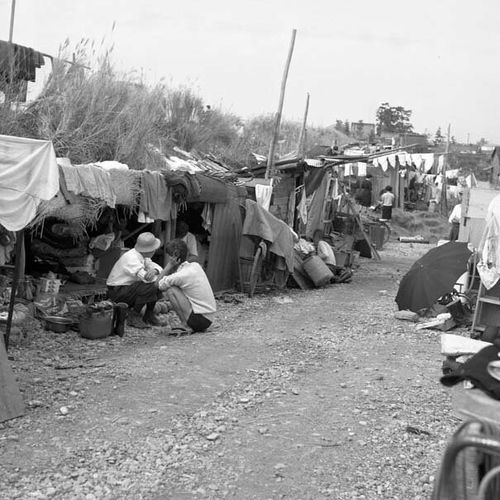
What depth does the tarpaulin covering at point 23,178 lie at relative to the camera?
629 centimetres

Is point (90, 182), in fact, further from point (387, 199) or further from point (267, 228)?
point (387, 199)

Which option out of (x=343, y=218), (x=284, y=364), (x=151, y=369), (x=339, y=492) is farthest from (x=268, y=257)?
(x=339, y=492)

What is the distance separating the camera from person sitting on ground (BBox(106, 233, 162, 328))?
30.1ft

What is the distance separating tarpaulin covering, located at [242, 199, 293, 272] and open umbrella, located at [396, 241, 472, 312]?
9.53ft

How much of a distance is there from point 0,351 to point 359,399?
3321 mm

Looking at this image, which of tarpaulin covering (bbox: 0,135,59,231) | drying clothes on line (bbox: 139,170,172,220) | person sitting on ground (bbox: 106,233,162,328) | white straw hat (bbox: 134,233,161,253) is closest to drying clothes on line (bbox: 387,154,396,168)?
drying clothes on line (bbox: 139,170,172,220)

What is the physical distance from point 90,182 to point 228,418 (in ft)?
14.1

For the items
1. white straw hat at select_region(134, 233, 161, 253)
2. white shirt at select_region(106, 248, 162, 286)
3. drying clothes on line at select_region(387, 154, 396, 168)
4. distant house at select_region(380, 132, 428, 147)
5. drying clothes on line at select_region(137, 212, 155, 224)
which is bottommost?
white shirt at select_region(106, 248, 162, 286)

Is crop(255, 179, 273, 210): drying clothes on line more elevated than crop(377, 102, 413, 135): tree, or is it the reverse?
crop(377, 102, 413, 135): tree

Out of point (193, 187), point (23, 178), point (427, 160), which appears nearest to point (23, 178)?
point (23, 178)

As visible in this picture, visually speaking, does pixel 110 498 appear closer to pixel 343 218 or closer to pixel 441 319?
pixel 441 319

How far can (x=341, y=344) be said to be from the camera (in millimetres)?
9156

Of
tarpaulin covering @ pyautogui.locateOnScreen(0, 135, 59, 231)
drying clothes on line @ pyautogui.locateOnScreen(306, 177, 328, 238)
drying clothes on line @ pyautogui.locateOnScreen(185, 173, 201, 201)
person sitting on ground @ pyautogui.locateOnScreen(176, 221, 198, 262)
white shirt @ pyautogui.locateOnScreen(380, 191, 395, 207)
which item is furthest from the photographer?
white shirt @ pyautogui.locateOnScreen(380, 191, 395, 207)

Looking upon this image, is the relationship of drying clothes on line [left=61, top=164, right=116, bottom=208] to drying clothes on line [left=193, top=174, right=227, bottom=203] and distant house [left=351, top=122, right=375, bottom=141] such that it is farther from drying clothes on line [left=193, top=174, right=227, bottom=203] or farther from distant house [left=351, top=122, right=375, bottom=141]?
distant house [left=351, top=122, right=375, bottom=141]
